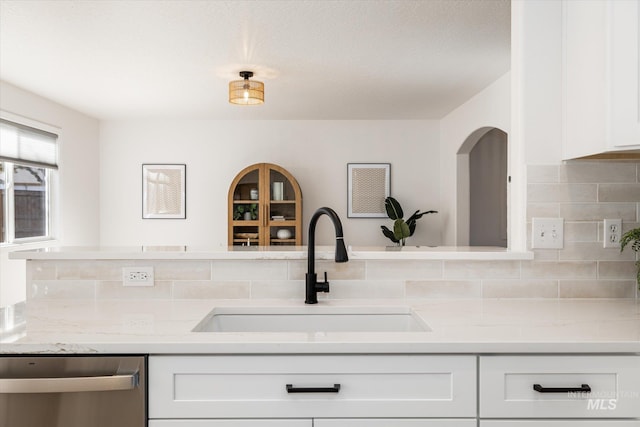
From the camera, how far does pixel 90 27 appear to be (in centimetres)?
332

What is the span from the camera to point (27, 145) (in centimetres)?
516

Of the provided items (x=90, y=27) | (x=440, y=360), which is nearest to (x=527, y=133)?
(x=440, y=360)

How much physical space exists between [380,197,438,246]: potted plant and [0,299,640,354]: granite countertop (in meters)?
4.40

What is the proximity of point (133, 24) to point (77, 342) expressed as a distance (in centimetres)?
261

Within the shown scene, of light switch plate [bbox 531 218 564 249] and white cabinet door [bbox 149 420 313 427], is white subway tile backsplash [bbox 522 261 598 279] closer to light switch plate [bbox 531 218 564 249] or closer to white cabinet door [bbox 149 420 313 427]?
light switch plate [bbox 531 218 564 249]

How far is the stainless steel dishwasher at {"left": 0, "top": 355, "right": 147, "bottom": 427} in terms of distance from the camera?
124 centimetres

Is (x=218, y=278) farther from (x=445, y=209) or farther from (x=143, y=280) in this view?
(x=445, y=209)

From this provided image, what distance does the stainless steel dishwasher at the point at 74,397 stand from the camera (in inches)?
48.9

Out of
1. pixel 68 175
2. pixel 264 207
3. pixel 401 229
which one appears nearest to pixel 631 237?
pixel 401 229

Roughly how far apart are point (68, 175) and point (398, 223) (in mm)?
3922

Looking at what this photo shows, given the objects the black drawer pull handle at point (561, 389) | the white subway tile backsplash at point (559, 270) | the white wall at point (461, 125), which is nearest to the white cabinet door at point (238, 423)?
the black drawer pull handle at point (561, 389)

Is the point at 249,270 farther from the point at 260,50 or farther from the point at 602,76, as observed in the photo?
the point at 260,50

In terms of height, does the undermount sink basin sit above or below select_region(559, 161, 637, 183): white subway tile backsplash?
below

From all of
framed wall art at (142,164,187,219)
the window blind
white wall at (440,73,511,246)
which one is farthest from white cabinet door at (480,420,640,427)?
framed wall art at (142,164,187,219)
